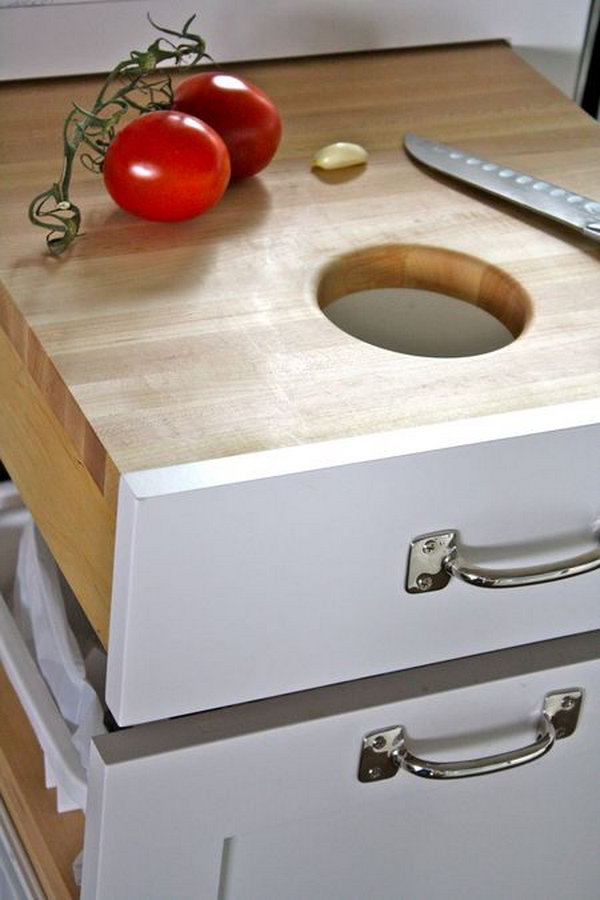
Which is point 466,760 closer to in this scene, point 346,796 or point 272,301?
point 346,796

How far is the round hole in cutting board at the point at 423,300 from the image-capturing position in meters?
0.94

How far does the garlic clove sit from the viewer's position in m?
1.04

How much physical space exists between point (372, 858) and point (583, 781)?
15 cm

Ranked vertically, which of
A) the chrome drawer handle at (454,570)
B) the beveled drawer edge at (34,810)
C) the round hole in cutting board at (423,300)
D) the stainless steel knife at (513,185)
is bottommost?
the beveled drawer edge at (34,810)

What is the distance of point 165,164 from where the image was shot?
91cm

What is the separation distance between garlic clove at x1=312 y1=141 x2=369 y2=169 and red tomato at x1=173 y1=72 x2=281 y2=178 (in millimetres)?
54

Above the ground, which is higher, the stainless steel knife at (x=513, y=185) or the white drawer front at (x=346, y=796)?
the stainless steel knife at (x=513, y=185)

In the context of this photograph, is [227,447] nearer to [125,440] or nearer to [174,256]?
[125,440]

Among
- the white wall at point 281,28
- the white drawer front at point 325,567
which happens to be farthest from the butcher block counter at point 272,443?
the white wall at point 281,28

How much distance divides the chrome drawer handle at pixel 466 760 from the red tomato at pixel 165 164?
1.11ft

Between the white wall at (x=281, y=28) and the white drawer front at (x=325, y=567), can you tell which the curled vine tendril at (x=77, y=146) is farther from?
the white drawer front at (x=325, y=567)

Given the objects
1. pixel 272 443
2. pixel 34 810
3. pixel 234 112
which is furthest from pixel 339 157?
pixel 34 810

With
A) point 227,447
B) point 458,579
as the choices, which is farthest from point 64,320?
point 458,579

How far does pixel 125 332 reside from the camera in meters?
→ 0.85
